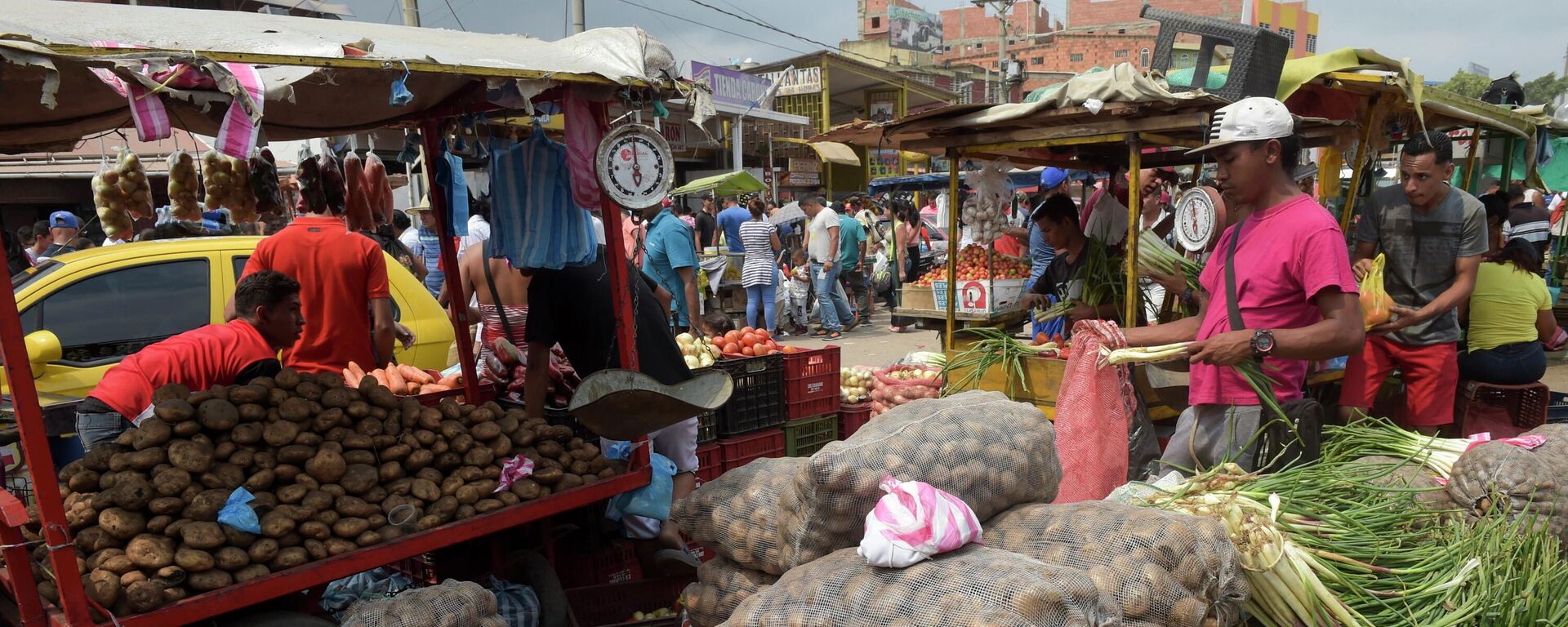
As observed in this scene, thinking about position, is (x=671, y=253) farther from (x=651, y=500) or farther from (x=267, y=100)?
(x=267, y=100)

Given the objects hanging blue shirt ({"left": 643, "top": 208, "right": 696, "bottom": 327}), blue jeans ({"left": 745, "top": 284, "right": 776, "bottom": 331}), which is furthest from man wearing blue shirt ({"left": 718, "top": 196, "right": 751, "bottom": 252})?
hanging blue shirt ({"left": 643, "top": 208, "right": 696, "bottom": 327})

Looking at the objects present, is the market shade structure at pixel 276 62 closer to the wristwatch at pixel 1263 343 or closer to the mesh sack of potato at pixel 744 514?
the mesh sack of potato at pixel 744 514

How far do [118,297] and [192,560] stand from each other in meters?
3.68

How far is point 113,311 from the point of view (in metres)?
5.28

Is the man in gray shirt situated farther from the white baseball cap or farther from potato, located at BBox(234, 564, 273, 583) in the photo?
potato, located at BBox(234, 564, 273, 583)

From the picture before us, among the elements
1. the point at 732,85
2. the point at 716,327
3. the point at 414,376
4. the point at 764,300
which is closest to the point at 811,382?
the point at 716,327

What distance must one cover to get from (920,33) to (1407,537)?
236 feet

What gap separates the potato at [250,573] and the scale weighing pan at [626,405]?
1119mm

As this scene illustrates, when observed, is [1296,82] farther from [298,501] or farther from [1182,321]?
[298,501]

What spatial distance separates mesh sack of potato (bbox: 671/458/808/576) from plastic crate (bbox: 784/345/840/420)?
6.55ft

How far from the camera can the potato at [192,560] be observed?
2.54 metres

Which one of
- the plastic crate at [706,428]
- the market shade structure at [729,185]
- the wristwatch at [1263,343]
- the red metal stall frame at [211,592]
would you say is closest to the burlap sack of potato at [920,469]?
the wristwatch at [1263,343]

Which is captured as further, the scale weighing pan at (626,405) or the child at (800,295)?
the child at (800,295)

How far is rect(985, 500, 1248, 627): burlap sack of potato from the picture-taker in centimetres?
221
